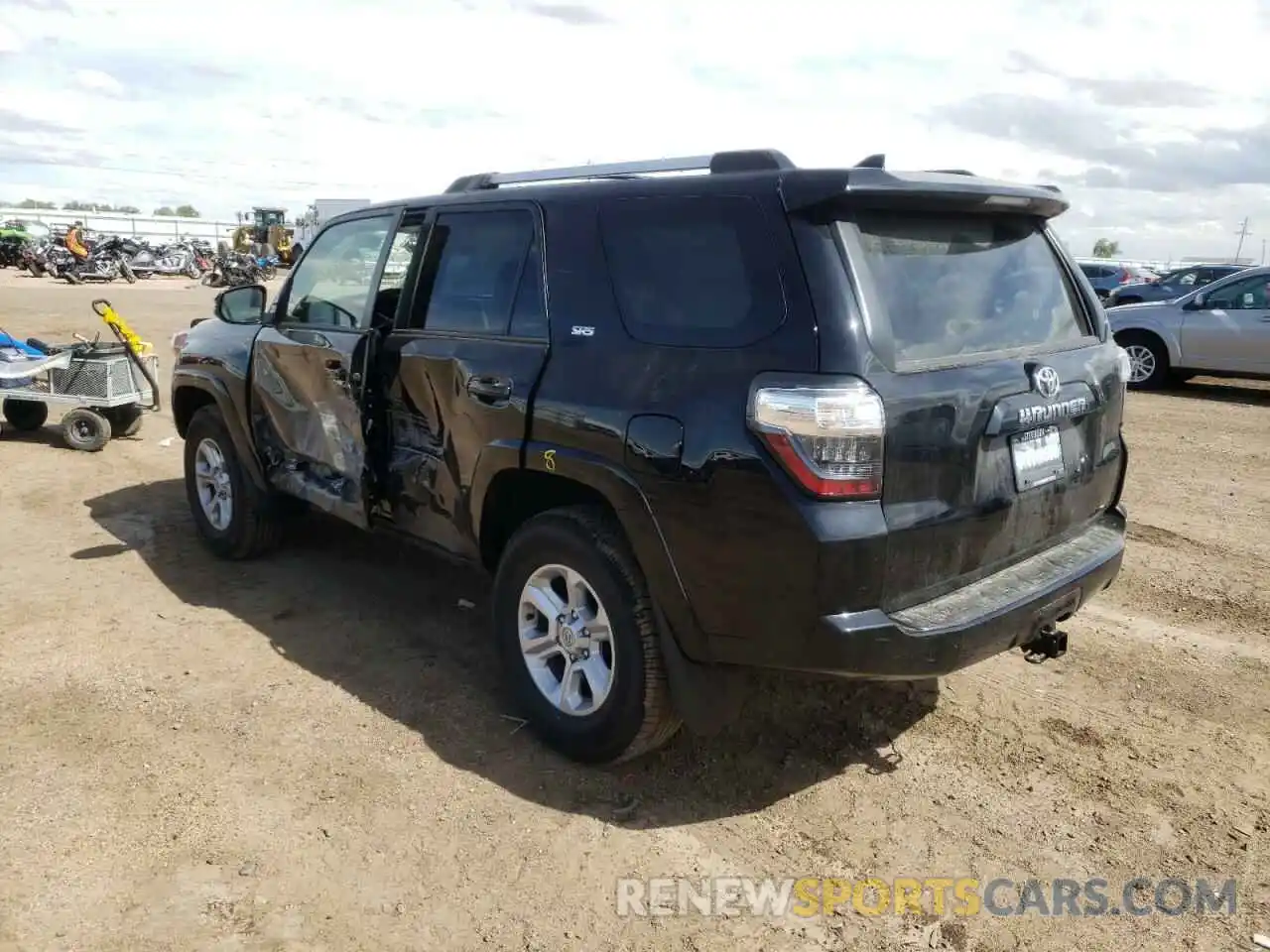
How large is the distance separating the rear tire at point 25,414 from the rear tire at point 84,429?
821 mm

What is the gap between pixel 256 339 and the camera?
5086 mm

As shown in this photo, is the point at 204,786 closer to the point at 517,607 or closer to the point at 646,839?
the point at 517,607

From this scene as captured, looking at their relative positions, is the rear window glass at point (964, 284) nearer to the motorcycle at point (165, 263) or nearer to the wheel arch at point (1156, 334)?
the wheel arch at point (1156, 334)

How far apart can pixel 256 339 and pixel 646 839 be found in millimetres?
3411

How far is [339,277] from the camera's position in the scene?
15.4 ft

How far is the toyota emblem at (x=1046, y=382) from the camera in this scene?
3102mm

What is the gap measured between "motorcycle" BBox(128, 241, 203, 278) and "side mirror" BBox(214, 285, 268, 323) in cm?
3357

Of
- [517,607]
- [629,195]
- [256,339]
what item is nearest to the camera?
[629,195]

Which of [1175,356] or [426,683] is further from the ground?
[1175,356]

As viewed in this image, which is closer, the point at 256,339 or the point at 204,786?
the point at 204,786

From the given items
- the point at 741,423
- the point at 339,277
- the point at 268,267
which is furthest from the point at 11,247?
the point at 741,423

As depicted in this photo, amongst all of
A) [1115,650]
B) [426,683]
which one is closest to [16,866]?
[426,683]

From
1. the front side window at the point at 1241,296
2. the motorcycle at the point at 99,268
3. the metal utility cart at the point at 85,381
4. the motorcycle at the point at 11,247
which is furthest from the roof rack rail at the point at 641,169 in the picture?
the motorcycle at the point at 11,247

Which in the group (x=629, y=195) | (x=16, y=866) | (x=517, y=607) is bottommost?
(x=16, y=866)
